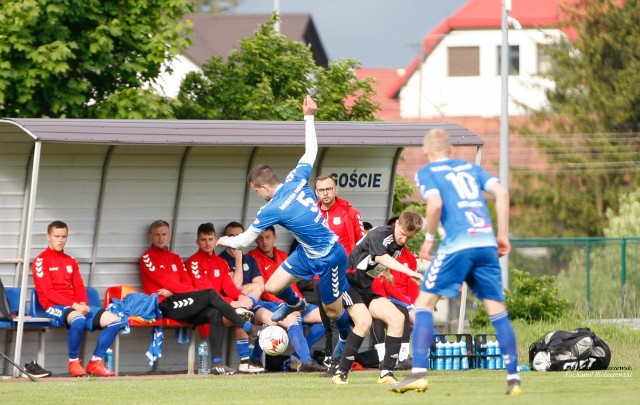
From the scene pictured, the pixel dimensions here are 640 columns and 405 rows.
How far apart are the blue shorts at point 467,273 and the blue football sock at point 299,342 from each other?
444cm

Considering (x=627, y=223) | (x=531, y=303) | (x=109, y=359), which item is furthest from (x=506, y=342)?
(x=627, y=223)

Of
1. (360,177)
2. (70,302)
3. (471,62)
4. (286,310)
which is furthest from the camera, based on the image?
(471,62)

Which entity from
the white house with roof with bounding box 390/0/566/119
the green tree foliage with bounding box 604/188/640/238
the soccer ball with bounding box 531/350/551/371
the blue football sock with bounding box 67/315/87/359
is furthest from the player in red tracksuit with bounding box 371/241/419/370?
the white house with roof with bounding box 390/0/566/119

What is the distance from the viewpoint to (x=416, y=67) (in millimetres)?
57875

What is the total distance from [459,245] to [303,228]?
2.40m

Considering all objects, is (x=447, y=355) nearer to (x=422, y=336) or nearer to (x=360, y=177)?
(x=360, y=177)

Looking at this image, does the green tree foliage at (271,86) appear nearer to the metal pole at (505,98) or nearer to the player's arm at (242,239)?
the metal pole at (505,98)

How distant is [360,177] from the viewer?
1551 centimetres

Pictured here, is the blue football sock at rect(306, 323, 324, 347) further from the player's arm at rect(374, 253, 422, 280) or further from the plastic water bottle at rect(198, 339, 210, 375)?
the player's arm at rect(374, 253, 422, 280)

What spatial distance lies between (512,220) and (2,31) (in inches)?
945

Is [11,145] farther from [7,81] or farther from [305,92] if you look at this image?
[305,92]

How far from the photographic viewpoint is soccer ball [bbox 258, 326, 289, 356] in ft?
42.4

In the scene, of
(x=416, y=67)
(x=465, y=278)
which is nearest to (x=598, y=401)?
(x=465, y=278)

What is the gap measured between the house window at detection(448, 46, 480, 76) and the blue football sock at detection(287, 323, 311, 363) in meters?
43.8
